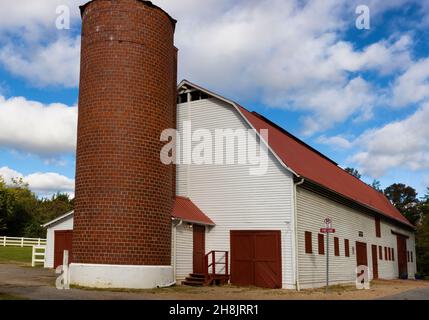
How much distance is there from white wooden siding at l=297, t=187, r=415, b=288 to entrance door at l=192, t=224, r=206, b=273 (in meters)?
4.47

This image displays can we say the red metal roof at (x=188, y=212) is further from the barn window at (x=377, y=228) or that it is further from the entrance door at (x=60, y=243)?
the barn window at (x=377, y=228)

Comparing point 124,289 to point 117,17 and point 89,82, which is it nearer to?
point 89,82

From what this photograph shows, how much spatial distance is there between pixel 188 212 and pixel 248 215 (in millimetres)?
2714

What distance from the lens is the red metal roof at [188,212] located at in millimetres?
22859

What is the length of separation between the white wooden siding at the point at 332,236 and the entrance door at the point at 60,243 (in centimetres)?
1308

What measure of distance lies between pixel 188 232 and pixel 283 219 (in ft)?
13.8

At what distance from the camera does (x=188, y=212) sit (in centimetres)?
2392

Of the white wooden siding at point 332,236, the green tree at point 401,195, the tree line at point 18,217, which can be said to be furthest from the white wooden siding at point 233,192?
the green tree at point 401,195

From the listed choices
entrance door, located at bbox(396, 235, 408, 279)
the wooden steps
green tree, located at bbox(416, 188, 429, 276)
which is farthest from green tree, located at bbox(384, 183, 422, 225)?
the wooden steps
